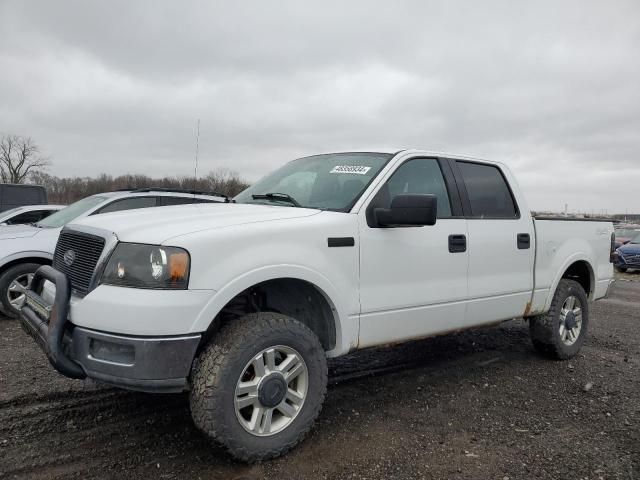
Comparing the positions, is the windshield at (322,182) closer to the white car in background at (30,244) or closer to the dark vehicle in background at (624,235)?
the white car in background at (30,244)

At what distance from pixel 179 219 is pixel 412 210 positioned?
1.44m

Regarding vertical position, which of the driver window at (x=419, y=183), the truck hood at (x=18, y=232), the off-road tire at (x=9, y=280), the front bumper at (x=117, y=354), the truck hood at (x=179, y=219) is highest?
the driver window at (x=419, y=183)

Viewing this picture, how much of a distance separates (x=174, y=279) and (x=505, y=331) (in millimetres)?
5230

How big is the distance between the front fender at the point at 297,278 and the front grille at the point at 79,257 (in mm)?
712

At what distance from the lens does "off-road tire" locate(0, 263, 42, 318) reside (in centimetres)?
615

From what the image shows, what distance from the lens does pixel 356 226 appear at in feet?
11.0

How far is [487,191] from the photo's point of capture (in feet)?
15.0

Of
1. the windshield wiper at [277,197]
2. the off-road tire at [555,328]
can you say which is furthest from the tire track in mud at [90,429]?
the off-road tire at [555,328]

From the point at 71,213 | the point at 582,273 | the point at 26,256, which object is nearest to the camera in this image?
the point at 582,273

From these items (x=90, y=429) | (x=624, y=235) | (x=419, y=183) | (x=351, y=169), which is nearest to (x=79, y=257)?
(x=90, y=429)

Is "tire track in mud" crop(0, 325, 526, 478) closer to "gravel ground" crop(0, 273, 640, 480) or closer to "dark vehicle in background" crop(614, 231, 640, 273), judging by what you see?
"gravel ground" crop(0, 273, 640, 480)

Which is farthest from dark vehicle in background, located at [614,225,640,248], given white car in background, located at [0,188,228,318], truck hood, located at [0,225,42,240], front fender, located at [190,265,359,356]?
truck hood, located at [0,225,42,240]

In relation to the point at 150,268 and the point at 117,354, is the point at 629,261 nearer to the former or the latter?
the point at 150,268

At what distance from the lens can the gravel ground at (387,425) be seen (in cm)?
292
